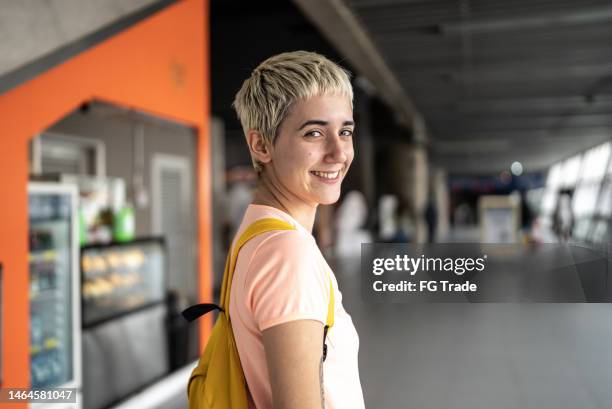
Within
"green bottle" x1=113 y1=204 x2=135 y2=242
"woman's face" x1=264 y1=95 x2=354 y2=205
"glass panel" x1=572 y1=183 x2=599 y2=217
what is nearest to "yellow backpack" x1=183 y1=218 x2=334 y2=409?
"woman's face" x1=264 y1=95 x2=354 y2=205

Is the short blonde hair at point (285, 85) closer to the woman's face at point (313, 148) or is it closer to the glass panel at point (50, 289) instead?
the woman's face at point (313, 148)

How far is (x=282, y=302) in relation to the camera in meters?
0.88

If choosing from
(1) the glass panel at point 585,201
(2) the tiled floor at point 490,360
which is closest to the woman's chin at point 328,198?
(2) the tiled floor at point 490,360

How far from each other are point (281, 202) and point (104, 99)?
339cm

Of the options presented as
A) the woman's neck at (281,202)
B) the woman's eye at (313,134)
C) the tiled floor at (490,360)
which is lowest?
the tiled floor at (490,360)

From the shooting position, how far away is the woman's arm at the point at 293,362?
88 centimetres

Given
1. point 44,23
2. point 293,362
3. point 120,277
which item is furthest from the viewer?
point 120,277

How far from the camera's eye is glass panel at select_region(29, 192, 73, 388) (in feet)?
11.5

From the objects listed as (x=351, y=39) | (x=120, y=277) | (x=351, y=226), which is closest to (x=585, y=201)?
(x=351, y=226)

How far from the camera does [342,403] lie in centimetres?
104

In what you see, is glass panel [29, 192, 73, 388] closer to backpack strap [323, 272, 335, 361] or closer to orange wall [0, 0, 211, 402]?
orange wall [0, 0, 211, 402]

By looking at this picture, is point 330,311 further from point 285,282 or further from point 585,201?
point 585,201

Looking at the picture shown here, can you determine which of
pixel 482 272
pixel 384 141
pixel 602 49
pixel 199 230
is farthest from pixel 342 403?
pixel 384 141

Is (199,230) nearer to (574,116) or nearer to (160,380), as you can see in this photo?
(160,380)
